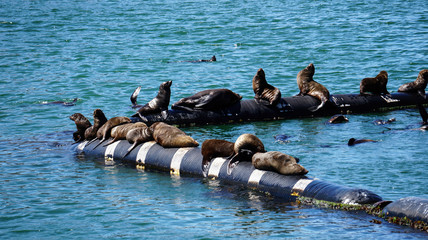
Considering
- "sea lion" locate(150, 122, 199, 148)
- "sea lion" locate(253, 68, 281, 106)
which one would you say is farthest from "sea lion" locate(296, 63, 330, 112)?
"sea lion" locate(150, 122, 199, 148)

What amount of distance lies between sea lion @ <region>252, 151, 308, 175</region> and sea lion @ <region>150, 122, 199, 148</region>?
2.30m

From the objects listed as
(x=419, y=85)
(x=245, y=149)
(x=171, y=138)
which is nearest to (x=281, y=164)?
(x=245, y=149)

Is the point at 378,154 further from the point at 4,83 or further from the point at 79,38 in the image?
the point at 79,38

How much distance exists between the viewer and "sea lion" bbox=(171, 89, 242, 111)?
1734cm

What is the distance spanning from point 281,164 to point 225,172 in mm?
1228

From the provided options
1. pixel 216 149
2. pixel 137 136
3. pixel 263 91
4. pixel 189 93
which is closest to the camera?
pixel 216 149

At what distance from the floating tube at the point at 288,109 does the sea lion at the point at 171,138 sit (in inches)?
136

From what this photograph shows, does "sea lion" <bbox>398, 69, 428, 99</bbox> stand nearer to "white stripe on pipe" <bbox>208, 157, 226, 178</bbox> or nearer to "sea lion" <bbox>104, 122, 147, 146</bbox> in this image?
"sea lion" <bbox>104, 122, 147, 146</bbox>

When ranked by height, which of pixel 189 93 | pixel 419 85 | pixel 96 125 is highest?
pixel 96 125

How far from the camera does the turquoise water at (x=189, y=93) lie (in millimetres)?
9766

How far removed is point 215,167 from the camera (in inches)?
460

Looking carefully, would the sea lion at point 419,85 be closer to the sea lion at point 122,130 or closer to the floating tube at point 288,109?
the floating tube at point 288,109

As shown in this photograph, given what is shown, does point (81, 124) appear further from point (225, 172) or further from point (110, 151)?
point (225, 172)

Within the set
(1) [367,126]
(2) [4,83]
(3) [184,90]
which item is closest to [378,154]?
(1) [367,126]
